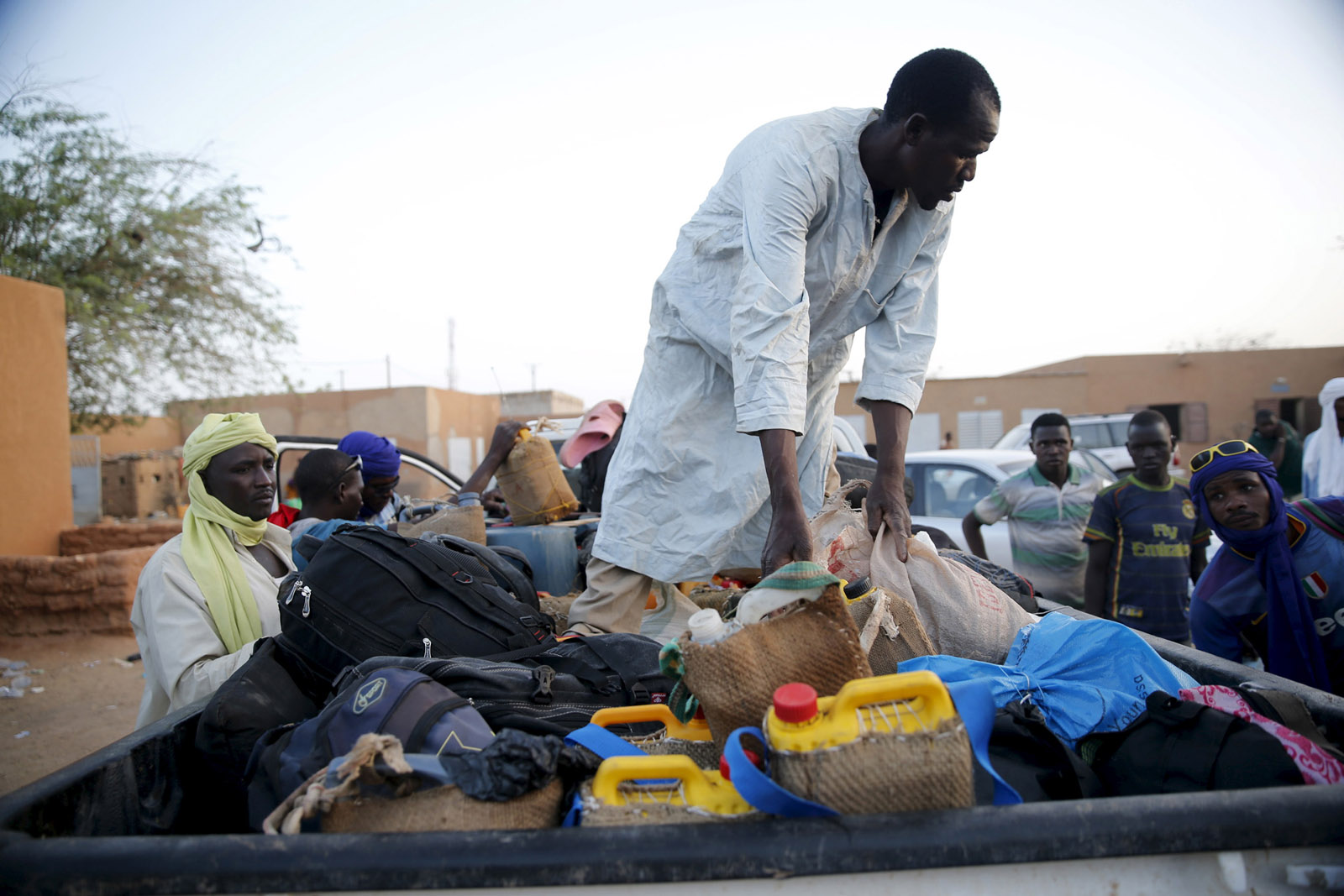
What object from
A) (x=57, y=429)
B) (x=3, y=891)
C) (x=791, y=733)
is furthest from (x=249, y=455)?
(x=57, y=429)

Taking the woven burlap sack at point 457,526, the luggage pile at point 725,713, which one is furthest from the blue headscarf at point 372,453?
the luggage pile at point 725,713

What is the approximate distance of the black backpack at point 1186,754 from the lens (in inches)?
46.9

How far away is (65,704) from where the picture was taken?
5480 mm

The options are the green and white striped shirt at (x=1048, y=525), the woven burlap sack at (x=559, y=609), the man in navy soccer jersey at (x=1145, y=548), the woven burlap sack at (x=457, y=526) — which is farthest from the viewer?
the green and white striped shirt at (x=1048, y=525)

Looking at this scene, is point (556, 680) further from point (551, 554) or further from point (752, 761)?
point (551, 554)

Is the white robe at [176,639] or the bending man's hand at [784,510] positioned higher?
the bending man's hand at [784,510]

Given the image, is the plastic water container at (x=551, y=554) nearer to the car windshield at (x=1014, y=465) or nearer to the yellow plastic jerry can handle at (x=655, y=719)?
the yellow plastic jerry can handle at (x=655, y=719)

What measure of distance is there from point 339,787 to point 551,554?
2.27 metres

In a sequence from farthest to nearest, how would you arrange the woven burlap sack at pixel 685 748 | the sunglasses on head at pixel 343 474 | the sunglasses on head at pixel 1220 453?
the sunglasses on head at pixel 343 474, the sunglasses on head at pixel 1220 453, the woven burlap sack at pixel 685 748

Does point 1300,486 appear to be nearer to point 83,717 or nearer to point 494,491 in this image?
point 494,491

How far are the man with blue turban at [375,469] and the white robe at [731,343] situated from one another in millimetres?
2185

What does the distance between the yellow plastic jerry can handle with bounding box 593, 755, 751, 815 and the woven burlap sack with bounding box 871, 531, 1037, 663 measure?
0.80m

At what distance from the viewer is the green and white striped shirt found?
4.35 m

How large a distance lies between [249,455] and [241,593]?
0.54 metres
